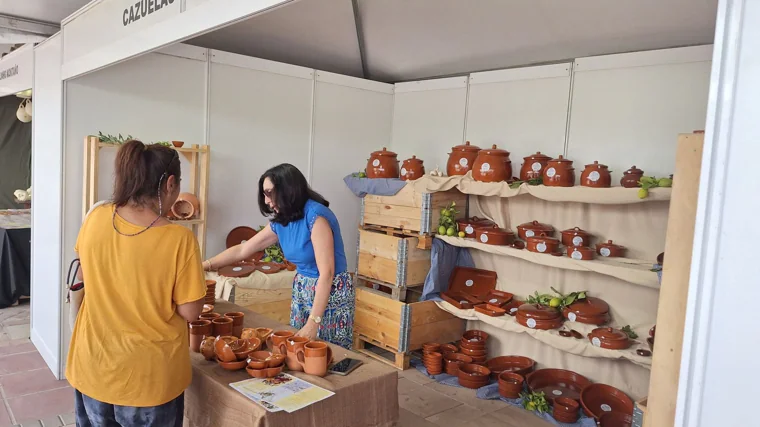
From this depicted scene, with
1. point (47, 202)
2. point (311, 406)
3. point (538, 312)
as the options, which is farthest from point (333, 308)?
point (47, 202)

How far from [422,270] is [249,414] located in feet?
9.69

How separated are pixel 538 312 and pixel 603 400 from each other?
701mm

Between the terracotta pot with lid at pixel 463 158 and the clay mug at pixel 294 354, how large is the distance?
8.30 ft

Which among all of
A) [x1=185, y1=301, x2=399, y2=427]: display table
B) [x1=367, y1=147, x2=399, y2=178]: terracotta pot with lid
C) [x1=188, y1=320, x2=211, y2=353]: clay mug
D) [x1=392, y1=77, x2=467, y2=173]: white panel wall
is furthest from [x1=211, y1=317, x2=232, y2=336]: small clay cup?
[x1=392, y1=77, x2=467, y2=173]: white panel wall

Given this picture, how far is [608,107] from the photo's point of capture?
11.7ft

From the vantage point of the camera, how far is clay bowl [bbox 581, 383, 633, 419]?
3.37 metres

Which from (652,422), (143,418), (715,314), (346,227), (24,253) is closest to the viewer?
(715,314)

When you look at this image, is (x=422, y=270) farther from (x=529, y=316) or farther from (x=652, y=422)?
(x=652, y=422)

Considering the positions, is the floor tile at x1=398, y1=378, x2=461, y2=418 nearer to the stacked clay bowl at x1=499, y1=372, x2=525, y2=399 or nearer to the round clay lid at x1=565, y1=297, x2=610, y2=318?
the stacked clay bowl at x1=499, y1=372, x2=525, y2=399

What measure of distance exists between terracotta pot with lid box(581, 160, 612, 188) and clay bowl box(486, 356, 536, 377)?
4.77 ft

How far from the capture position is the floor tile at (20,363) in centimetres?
379

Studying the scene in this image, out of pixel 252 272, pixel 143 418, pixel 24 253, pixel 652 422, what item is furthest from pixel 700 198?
pixel 24 253

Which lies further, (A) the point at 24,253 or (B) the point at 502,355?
(A) the point at 24,253

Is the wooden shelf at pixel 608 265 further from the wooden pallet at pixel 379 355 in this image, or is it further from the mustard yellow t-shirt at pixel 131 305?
the mustard yellow t-shirt at pixel 131 305
